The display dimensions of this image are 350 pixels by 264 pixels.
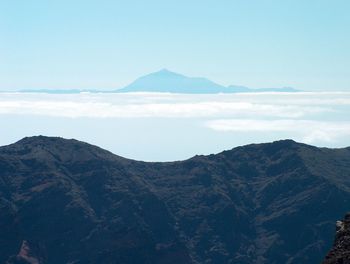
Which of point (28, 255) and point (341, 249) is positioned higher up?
point (341, 249)

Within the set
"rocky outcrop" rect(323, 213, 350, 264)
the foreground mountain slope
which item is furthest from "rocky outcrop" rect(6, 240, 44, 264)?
"rocky outcrop" rect(323, 213, 350, 264)

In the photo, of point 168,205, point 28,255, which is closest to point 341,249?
point 28,255

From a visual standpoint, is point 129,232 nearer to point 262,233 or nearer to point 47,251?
point 47,251

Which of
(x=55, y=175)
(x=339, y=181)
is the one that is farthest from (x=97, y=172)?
(x=339, y=181)

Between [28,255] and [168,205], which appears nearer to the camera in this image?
[28,255]

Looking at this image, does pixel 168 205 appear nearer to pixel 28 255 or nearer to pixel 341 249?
pixel 28 255

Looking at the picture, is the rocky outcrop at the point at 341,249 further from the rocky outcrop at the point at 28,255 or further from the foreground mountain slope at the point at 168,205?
the foreground mountain slope at the point at 168,205

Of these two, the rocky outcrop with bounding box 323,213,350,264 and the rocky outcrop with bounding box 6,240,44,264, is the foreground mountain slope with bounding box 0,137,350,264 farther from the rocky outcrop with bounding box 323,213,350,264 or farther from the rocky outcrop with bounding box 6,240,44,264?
the rocky outcrop with bounding box 323,213,350,264
